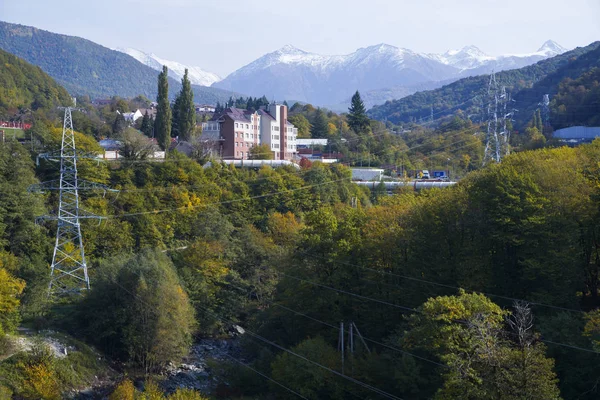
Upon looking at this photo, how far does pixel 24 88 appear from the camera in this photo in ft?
189

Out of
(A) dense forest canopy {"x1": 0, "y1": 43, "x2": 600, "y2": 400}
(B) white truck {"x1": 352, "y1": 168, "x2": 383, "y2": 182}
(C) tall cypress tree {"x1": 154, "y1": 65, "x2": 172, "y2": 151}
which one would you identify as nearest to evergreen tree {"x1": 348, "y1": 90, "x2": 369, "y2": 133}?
(B) white truck {"x1": 352, "y1": 168, "x2": 383, "y2": 182}

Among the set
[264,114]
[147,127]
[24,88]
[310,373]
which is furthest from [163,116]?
[24,88]

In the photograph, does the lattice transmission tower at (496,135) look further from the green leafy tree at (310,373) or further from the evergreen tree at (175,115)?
the evergreen tree at (175,115)

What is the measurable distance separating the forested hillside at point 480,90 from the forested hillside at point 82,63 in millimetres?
71630

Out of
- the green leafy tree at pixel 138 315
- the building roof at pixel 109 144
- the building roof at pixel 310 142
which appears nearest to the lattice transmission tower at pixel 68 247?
the green leafy tree at pixel 138 315

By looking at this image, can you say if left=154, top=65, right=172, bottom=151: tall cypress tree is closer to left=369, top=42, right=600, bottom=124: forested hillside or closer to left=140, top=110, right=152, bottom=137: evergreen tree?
left=140, top=110, right=152, bottom=137: evergreen tree

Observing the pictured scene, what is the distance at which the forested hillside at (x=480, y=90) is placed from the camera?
69.7 m

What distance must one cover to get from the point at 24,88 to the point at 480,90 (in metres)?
66.5

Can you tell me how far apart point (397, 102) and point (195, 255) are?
335 feet

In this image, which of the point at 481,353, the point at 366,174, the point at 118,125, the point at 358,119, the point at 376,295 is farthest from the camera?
the point at 358,119

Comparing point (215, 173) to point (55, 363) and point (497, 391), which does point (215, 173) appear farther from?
point (497, 391)

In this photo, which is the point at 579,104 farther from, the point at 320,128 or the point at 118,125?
the point at 118,125

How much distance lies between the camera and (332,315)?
19359 millimetres

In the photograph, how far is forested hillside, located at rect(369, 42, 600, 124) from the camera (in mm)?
69688
